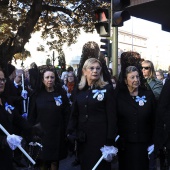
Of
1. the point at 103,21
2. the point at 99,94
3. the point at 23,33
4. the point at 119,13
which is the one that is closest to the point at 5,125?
the point at 99,94

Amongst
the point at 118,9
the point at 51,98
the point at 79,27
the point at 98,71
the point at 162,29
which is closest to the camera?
the point at 98,71

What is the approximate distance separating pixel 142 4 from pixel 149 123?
19.8ft

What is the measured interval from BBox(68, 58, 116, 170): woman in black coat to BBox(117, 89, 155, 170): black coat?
10.4 inches

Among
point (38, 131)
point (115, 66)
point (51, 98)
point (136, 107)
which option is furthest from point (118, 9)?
point (38, 131)

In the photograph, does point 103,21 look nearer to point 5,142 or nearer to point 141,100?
point 141,100

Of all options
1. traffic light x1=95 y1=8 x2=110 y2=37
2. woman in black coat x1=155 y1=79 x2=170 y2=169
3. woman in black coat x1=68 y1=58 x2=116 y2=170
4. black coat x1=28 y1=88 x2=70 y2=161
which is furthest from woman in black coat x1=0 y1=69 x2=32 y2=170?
traffic light x1=95 y1=8 x2=110 y2=37

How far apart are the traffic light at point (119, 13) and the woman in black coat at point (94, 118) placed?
3543 mm

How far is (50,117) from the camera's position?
5.47 meters

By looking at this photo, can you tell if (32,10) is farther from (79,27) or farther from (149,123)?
(149,123)

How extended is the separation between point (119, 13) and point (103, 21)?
0.99m

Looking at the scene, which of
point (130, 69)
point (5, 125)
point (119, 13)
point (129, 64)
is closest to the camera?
point (5, 125)

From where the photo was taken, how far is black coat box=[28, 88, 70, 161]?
546cm

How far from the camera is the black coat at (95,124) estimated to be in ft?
14.2

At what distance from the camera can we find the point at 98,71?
14.6 feet
